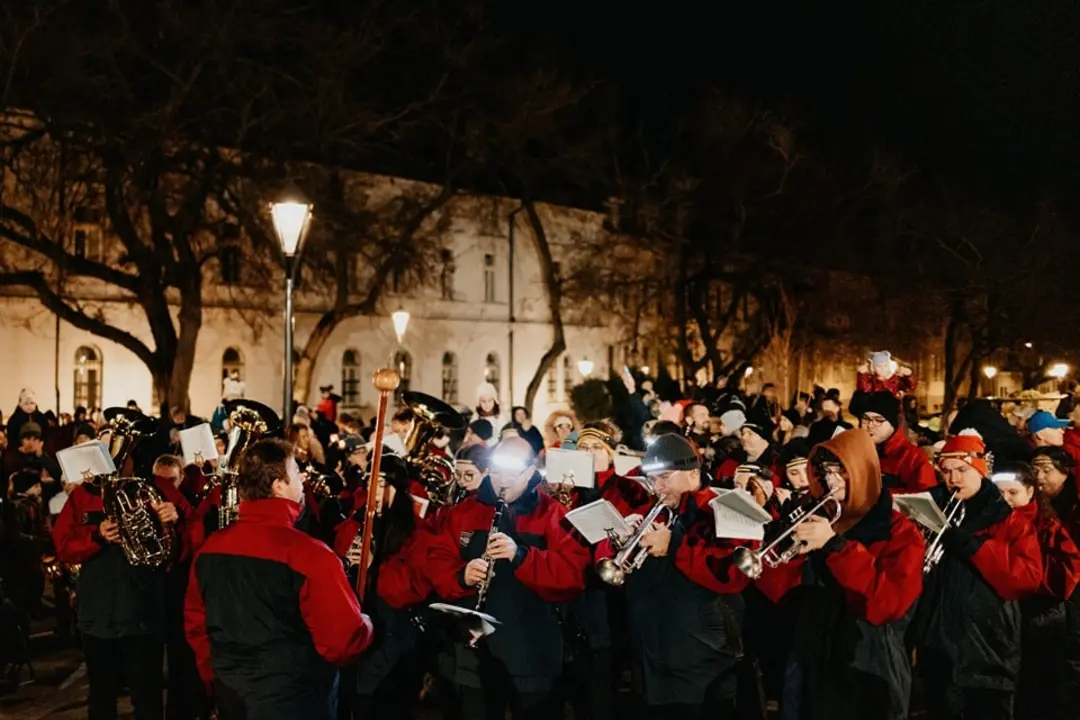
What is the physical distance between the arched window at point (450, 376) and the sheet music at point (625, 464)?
125 ft

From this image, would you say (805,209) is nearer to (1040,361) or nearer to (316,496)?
(1040,361)

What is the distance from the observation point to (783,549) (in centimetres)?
536

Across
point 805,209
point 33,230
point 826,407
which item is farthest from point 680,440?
point 805,209

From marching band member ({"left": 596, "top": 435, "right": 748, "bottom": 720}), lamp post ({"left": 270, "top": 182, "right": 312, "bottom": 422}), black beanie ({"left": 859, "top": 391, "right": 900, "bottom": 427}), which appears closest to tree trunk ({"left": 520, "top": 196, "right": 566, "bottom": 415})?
lamp post ({"left": 270, "top": 182, "right": 312, "bottom": 422})

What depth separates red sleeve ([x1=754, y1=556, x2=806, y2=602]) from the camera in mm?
6660

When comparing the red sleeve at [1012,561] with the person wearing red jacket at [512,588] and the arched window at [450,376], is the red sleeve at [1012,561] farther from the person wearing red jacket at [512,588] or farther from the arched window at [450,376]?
the arched window at [450,376]

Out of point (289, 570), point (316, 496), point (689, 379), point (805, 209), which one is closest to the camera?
point (289, 570)

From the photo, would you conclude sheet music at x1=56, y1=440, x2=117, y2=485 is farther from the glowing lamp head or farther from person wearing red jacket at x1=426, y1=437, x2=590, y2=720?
the glowing lamp head

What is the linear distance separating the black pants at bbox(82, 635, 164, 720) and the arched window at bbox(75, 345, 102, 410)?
29.2m

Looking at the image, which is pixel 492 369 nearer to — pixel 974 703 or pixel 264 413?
pixel 264 413

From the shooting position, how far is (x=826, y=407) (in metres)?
13.2

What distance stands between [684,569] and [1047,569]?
250 centimetres

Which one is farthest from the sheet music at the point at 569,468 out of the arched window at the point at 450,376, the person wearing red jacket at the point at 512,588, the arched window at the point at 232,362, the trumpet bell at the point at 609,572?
the arched window at the point at 450,376

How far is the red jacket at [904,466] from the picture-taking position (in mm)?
8547
